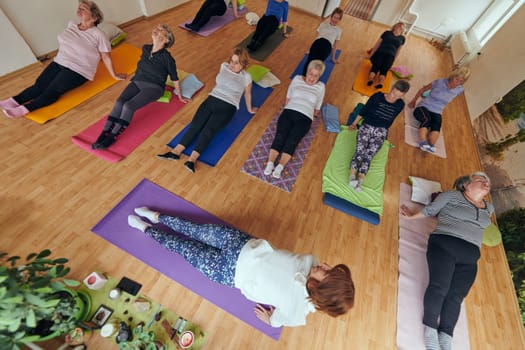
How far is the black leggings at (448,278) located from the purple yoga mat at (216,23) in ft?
13.5

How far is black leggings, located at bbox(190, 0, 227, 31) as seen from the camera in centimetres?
379

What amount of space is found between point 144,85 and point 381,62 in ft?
11.2

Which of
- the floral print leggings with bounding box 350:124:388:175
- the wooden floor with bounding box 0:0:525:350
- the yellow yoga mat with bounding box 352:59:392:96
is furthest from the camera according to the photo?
the yellow yoga mat with bounding box 352:59:392:96

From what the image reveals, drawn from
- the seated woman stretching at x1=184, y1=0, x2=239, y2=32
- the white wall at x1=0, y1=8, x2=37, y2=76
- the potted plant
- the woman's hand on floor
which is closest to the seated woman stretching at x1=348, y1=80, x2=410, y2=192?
the woman's hand on floor

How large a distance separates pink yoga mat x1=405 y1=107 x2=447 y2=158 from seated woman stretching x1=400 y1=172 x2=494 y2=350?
122 cm

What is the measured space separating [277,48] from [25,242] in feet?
13.1

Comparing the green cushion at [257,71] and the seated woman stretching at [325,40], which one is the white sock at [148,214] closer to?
the green cushion at [257,71]

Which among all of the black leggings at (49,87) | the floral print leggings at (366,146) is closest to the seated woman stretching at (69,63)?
the black leggings at (49,87)

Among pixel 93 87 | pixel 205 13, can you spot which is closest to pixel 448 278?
pixel 93 87

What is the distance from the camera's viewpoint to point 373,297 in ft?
5.89

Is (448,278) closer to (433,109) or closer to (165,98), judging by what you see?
(433,109)

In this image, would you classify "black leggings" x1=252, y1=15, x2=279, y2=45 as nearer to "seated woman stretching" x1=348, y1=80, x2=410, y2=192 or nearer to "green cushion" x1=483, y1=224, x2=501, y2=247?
"seated woman stretching" x1=348, y1=80, x2=410, y2=192

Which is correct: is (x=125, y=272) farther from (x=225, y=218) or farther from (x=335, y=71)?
(x=335, y=71)

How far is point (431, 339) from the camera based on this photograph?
5.34ft
